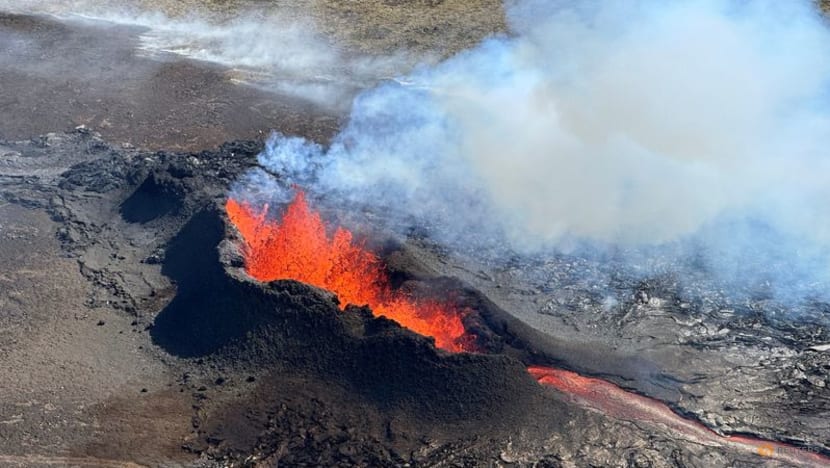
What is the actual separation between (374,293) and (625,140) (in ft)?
29.8

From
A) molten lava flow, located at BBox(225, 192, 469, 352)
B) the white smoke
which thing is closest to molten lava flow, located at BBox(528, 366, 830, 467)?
molten lava flow, located at BBox(225, 192, 469, 352)

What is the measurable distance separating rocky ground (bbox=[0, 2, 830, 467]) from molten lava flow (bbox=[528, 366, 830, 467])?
0.61 ft

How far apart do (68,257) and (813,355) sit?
16246 millimetres

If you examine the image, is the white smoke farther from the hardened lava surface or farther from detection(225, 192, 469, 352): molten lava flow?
detection(225, 192, 469, 352): molten lava flow

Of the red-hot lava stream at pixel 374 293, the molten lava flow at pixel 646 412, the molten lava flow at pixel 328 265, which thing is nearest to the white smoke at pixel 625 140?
the molten lava flow at pixel 328 265

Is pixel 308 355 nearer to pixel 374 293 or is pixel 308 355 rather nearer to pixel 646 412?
pixel 374 293

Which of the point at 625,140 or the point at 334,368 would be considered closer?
the point at 334,368

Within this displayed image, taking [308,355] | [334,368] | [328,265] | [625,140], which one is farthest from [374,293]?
[625,140]

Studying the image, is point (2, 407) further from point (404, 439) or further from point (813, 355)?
point (813, 355)

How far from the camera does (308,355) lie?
14.5 m

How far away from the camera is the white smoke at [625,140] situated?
19500 millimetres

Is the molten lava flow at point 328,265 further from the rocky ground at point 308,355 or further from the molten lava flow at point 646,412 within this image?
the molten lava flow at point 646,412

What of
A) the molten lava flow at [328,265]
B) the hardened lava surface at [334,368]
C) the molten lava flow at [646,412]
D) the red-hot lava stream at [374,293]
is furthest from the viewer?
the molten lava flow at [328,265]

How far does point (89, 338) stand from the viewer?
1566cm
